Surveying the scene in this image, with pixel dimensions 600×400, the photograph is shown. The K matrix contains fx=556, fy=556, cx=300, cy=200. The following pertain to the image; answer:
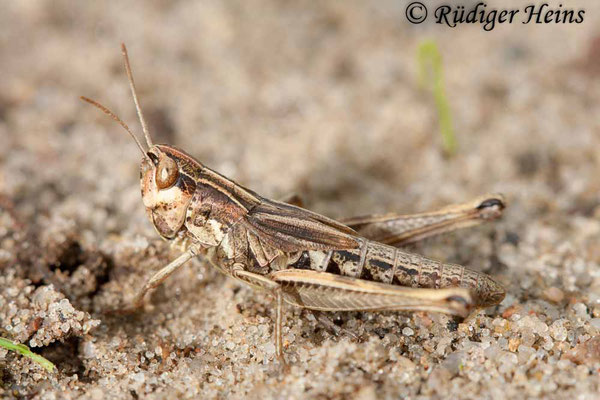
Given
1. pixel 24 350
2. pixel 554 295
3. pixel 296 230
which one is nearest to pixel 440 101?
pixel 554 295

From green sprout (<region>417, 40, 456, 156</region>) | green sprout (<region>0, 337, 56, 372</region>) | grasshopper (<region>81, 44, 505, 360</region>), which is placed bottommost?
green sprout (<region>0, 337, 56, 372</region>)

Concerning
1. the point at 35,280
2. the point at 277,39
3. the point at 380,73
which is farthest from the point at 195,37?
the point at 35,280

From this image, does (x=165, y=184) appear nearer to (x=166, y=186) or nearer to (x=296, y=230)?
(x=166, y=186)

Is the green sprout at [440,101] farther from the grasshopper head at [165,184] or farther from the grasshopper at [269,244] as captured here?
the grasshopper head at [165,184]

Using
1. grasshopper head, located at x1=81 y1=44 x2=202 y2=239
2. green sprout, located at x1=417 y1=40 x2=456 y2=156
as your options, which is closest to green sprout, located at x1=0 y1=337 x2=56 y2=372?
grasshopper head, located at x1=81 y1=44 x2=202 y2=239

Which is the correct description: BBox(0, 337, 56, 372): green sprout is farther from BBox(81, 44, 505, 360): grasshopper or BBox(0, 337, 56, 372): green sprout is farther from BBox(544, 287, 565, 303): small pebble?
BBox(544, 287, 565, 303): small pebble

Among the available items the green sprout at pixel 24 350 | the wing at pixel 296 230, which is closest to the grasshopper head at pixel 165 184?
the wing at pixel 296 230

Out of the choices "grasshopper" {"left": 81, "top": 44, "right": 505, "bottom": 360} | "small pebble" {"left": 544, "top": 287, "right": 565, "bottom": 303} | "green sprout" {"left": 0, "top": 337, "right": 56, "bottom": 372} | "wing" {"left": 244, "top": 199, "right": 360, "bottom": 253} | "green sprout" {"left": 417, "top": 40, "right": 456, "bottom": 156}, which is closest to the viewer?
"green sprout" {"left": 0, "top": 337, "right": 56, "bottom": 372}

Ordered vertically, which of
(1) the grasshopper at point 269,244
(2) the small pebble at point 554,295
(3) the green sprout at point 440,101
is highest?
(3) the green sprout at point 440,101
